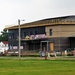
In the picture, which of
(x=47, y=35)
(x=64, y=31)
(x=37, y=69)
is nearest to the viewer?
(x=37, y=69)

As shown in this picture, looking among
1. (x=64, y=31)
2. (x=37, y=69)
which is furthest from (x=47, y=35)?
(x=37, y=69)

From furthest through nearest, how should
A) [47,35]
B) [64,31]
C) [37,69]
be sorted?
[47,35] → [64,31] → [37,69]

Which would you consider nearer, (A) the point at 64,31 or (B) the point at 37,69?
(B) the point at 37,69

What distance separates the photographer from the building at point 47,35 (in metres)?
91.9

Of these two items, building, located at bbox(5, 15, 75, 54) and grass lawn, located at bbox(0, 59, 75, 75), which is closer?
grass lawn, located at bbox(0, 59, 75, 75)

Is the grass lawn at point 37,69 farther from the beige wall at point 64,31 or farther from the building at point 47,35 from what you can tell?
the beige wall at point 64,31

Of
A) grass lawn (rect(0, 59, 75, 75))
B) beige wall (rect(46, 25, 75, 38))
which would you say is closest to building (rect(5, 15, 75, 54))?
beige wall (rect(46, 25, 75, 38))

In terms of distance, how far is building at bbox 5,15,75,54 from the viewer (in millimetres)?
91938

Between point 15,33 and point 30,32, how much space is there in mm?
6549

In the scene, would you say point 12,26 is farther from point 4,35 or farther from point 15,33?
point 4,35

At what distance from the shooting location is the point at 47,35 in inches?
3812

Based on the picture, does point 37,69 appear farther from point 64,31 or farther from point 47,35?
point 47,35

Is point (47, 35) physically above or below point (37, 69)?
above

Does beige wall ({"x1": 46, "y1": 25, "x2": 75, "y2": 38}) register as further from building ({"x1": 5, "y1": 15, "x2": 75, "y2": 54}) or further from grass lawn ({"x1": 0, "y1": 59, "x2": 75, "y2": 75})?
grass lawn ({"x1": 0, "y1": 59, "x2": 75, "y2": 75})
